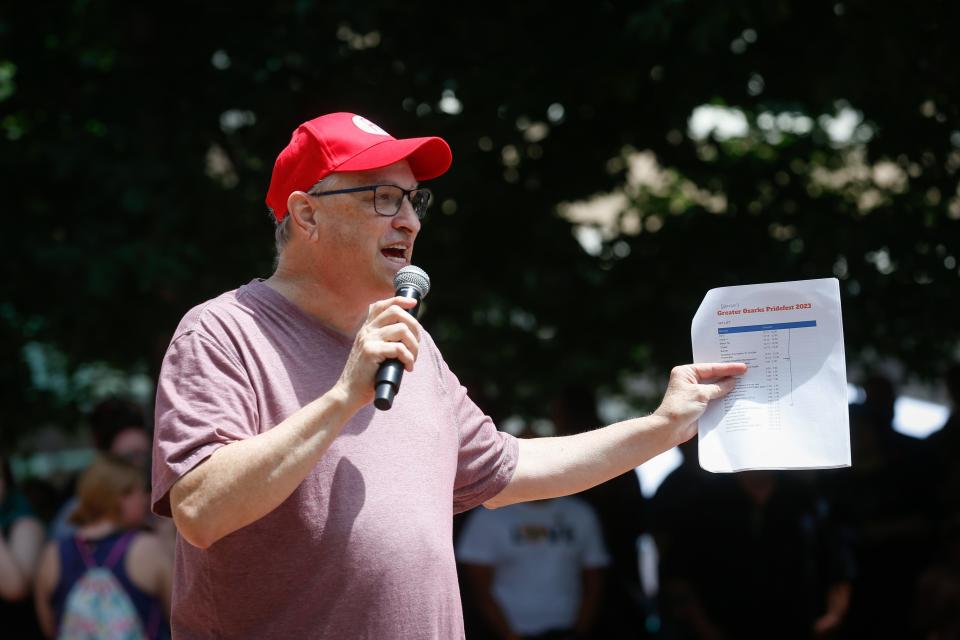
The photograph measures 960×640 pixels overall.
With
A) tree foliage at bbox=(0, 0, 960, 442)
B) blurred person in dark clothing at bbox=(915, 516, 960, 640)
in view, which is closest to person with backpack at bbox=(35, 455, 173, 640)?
tree foliage at bbox=(0, 0, 960, 442)

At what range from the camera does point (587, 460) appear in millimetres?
3137

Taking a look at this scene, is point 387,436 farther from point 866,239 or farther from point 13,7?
point 13,7

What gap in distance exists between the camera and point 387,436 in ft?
8.71

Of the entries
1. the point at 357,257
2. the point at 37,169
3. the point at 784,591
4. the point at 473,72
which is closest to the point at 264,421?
the point at 357,257

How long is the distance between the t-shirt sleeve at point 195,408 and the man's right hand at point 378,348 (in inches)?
9.3

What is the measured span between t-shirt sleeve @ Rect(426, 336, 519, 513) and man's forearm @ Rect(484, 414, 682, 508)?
5 centimetres

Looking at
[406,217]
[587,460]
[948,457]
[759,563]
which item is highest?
[406,217]

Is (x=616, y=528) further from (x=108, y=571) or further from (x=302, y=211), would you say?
(x=302, y=211)

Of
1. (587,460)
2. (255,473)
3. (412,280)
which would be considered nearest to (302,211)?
(412,280)

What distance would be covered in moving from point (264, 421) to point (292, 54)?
4509 mm

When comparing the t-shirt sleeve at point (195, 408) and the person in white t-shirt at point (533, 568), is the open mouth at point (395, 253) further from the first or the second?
the person in white t-shirt at point (533, 568)

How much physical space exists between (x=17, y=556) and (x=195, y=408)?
4.02 metres

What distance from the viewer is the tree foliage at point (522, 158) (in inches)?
247

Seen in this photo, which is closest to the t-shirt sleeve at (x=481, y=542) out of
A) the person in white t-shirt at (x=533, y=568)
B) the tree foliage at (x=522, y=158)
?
the person in white t-shirt at (x=533, y=568)
